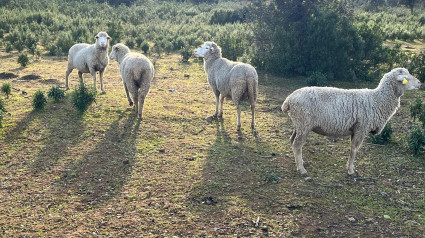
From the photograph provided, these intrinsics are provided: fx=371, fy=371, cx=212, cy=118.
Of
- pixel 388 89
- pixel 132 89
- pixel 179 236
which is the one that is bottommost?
pixel 179 236

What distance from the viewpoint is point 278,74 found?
1500cm

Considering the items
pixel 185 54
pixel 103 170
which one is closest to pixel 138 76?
pixel 103 170

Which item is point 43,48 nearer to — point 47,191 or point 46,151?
point 46,151

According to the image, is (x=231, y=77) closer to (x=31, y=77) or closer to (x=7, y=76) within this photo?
(x=31, y=77)

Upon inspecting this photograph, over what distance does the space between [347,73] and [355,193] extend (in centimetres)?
866

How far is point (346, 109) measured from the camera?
21.2 feet

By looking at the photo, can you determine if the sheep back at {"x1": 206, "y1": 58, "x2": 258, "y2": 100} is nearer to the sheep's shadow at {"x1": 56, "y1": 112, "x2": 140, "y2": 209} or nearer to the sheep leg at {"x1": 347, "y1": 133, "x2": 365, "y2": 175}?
the sheep's shadow at {"x1": 56, "y1": 112, "x2": 140, "y2": 209}

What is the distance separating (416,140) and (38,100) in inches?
329

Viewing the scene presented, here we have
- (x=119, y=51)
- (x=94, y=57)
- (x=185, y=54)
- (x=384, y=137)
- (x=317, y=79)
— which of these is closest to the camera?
(x=384, y=137)

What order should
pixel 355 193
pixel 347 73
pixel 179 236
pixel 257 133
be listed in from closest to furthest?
pixel 179 236 < pixel 355 193 < pixel 257 133 < pixel 347 73

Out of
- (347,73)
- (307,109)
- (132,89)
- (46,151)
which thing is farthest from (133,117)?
(347,73)

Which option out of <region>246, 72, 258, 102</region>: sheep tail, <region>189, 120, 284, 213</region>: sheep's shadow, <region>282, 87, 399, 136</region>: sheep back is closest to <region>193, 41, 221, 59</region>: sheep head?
<region>246, 72, 258, 102</region>: sheep tail

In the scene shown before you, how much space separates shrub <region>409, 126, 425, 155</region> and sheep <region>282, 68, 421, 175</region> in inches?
48.9

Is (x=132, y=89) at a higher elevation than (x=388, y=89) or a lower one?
lower
